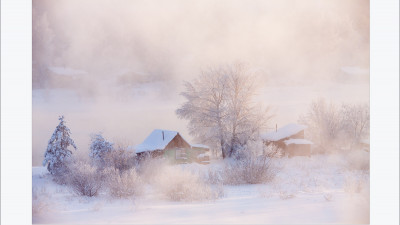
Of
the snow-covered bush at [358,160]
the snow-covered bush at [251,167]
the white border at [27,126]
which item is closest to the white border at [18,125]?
the white border at [27,126]

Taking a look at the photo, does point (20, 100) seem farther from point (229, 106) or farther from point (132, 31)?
point (229, 106)

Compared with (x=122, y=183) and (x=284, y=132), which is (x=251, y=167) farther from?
(x=122, y=183)

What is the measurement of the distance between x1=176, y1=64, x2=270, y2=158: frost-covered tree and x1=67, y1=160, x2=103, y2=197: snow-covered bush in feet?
5.35

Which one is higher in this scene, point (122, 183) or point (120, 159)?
point (120, 159)

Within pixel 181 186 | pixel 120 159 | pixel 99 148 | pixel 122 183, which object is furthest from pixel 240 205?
pixel 99 148

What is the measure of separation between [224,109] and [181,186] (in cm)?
146

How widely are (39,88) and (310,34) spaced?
434 cm

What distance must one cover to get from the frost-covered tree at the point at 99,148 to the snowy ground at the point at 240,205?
62 centimetres

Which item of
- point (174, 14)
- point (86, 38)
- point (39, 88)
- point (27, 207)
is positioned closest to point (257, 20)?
point (174, 14)

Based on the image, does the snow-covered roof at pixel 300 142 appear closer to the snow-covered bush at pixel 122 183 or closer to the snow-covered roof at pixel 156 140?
the snow-covered roof at pixel 156 140

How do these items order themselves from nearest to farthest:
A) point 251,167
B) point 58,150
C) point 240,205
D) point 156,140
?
point 240,205 < point 58,150 < point 156,140 < point 251,167

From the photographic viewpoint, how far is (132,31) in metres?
5.27

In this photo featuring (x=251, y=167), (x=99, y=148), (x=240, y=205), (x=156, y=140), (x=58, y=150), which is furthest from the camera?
(x=251, y=167)

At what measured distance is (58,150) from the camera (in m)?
5.00
